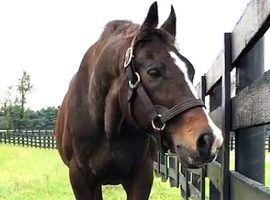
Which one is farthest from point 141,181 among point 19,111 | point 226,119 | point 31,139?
point 19,111

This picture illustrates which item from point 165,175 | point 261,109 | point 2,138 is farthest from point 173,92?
point 2,138

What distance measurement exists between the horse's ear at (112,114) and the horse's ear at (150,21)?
48 cm

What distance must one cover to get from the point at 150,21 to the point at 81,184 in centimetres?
172

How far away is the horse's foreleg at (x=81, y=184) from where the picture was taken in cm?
440

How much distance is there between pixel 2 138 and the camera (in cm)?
4612

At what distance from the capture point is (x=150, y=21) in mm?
3234

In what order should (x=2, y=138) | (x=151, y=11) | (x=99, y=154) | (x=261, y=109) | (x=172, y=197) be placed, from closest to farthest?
(x=261, y=109) → (x=151, y=11) → (x=99, y=154) → (x=172, y=197) → (x=2, y=138)

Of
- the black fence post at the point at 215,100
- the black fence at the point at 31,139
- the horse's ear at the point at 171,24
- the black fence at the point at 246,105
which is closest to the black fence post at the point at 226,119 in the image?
the black fence at the point at 246,105

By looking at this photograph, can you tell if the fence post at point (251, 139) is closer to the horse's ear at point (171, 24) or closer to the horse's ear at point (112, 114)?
the horse's ear at point (171, 24)

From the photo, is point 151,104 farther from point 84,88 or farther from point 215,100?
point 215,100

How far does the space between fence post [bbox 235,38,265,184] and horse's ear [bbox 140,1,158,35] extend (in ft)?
1.98

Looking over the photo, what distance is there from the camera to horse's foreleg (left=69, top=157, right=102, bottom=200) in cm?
440

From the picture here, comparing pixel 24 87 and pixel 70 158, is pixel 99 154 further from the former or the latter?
pixel 24 87

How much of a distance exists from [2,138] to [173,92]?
44810mm
